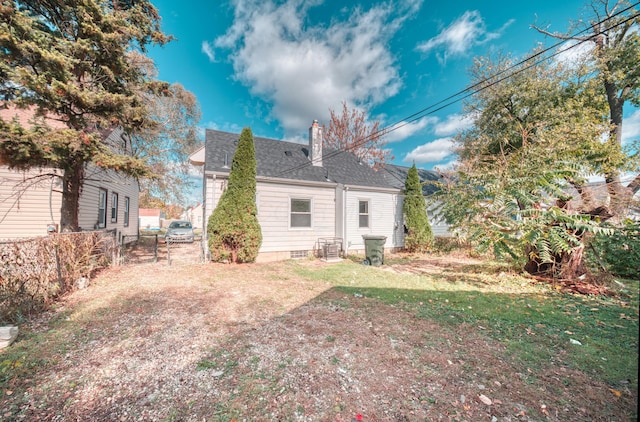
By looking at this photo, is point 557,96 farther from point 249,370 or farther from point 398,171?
point 249,370

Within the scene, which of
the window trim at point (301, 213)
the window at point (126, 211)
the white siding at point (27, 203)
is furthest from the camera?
the window at point (126, 211)

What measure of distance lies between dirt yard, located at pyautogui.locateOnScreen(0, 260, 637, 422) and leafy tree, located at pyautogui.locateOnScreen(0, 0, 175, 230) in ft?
12.3

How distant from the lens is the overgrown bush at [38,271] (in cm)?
378

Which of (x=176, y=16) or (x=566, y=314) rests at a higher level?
(x=176, y=16)

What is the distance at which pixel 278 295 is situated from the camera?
5309 millimetres

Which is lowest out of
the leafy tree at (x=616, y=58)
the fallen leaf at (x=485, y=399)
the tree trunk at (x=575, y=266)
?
the fallen leaf at (x=485, y=399)

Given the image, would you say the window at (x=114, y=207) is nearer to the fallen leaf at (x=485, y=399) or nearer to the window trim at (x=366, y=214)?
the window trim at (x=366, y=214)

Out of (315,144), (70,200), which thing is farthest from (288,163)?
(70,200)

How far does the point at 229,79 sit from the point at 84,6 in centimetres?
876

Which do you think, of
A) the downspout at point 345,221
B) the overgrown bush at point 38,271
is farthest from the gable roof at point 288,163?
the overgrown bush at point 38,271

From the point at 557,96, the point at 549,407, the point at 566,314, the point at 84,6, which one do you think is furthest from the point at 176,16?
the point at 557,96

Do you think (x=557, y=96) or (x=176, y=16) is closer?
(x=176, y=16)

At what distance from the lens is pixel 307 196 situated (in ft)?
33.7

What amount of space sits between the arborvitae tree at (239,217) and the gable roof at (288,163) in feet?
3.27
